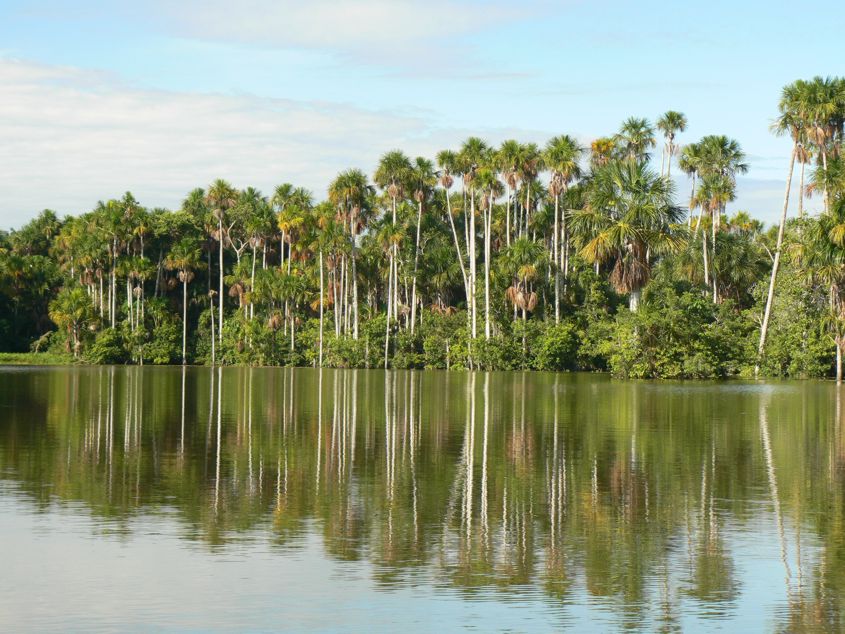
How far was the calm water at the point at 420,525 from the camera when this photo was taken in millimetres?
10281

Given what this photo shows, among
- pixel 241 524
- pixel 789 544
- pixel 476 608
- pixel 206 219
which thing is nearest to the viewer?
pixel 476 608

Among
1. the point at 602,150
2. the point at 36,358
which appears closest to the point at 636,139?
the point at 602,150

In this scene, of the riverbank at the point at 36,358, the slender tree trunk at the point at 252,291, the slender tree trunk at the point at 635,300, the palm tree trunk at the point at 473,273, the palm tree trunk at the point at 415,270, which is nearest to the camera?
the slender tree trunk at the point at 635,300

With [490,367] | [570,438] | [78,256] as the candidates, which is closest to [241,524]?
[570,438]

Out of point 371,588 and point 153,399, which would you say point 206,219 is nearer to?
point 153,399

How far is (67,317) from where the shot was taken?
95.7 m

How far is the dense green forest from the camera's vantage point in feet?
202

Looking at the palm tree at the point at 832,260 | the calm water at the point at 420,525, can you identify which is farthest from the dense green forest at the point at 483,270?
the calm water at the point at 420,525

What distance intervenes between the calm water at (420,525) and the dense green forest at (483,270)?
3176 cm

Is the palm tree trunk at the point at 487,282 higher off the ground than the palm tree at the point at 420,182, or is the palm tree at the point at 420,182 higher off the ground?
the palm tree at the point at 420,182

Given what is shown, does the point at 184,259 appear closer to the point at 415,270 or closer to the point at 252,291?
the point at 252,291

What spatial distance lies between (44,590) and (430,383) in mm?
46124

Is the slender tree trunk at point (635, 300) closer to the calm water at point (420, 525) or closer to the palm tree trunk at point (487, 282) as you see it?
the palm tree trunk at point (487, 282)

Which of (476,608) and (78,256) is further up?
(78,256)
